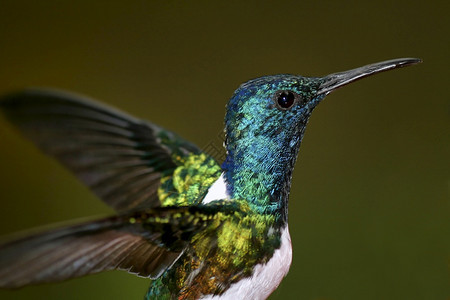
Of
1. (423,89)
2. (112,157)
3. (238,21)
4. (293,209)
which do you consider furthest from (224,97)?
(112,157)

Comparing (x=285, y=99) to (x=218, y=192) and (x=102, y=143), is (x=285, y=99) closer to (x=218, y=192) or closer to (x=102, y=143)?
(x=218, y=192)

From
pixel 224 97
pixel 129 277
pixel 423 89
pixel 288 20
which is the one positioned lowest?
pixel 129 277

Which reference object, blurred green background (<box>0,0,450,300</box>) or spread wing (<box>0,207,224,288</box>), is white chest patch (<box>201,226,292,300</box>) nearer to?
spread wing (<box>0,207,224,288</box>)

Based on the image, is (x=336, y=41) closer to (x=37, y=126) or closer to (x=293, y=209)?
(x=293, y=209)

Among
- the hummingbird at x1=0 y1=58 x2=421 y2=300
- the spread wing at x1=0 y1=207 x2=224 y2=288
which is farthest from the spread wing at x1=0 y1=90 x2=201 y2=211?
the spread wing at x1=0 y1=207 x2=224 y2=288

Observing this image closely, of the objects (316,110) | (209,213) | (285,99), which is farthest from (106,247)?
(316,110)

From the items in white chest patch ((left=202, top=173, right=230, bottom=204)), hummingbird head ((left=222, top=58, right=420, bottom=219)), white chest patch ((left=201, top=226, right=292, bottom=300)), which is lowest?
white chest patch ((left=201, top=226, right=292, bottom=300))
